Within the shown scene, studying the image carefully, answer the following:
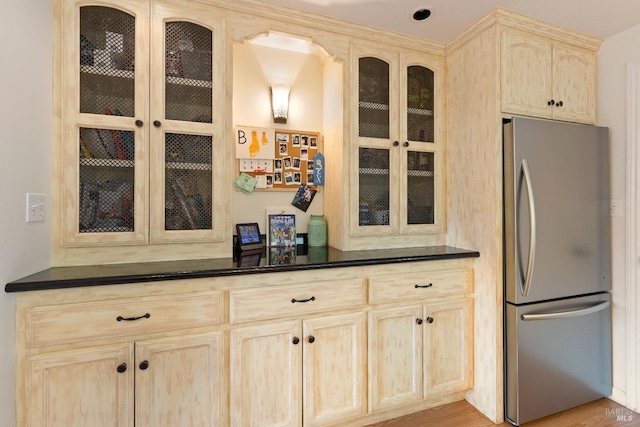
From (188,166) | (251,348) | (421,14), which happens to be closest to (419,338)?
(251,348)

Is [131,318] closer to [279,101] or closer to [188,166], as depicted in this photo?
[188,166]

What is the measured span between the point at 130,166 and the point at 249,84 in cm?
102

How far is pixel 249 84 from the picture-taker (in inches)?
88.1

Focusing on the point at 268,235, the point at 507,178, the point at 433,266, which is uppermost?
the point at 507,178

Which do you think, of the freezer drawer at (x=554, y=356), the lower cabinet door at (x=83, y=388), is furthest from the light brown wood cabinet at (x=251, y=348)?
the freezer drawer at (x=554, y=356)

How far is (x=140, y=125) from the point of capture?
5.39ft

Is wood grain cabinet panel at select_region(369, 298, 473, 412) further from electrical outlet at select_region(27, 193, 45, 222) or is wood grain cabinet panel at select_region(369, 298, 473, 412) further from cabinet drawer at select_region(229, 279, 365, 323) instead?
electrical outlet at select_region(27, 193, 45, 222)

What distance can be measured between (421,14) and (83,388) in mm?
2602

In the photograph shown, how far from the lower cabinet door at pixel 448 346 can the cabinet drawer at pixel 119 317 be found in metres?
1.28

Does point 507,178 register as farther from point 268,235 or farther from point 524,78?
point 268,235

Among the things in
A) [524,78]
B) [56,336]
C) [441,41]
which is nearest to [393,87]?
[441,41]

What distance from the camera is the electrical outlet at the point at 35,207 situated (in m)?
1.36

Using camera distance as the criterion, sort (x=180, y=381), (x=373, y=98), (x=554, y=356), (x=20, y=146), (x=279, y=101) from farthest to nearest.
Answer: (x=279, y=101)
(x=373, y=98)
(x=554, y=356)
(x=180, y=381)
(x=20, y=146)

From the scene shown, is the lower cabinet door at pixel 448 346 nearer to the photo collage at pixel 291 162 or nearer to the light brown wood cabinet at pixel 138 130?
the photo collage at pixel 291 162
